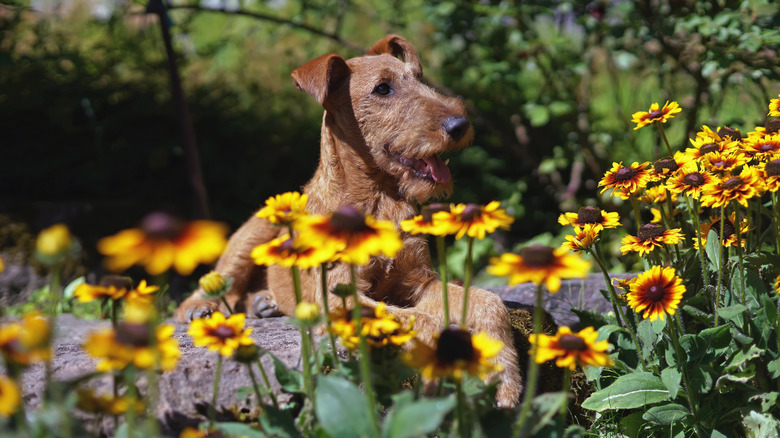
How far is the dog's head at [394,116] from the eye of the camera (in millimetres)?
2848

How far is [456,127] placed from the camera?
9.27 ft

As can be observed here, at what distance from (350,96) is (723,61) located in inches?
83.8

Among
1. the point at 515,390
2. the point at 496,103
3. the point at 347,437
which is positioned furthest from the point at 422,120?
the point at 496,103

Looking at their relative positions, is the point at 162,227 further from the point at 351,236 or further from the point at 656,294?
the point at 656,294

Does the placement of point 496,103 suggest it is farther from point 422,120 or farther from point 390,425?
point 390,425

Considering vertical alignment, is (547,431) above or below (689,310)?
below

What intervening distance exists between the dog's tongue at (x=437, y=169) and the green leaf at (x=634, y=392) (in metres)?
1.07

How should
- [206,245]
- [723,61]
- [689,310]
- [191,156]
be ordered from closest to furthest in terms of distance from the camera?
1. [206,245]
2. [689,310]
3. [723,61]
4. [191,156]

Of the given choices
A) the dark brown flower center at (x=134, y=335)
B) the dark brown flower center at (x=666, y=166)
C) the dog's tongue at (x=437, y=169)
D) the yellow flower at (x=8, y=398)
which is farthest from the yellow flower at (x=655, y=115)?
the yellow flower at (x=8, y=398)

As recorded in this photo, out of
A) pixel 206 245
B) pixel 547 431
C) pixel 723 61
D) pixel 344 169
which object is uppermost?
pixel 723 61

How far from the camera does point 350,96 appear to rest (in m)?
3.07

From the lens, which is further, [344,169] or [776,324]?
[344,169]

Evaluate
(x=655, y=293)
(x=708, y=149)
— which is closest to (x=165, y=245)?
(x=655, y=293)

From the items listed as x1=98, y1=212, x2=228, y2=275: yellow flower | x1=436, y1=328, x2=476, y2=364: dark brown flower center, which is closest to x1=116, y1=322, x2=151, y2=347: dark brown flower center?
x1=98, y1=212, x2=228, y2=275: yellow flower
